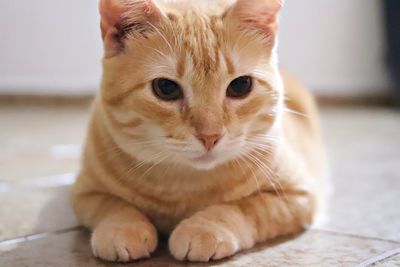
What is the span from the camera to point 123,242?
110 centimetres

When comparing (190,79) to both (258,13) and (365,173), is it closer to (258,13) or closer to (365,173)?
(258,13)

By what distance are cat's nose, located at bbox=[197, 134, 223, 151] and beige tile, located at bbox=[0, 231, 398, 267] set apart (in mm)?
224

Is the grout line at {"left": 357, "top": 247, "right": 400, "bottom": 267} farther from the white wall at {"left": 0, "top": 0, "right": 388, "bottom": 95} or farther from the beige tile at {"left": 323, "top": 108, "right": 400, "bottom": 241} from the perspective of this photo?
the white wall at {"left": 0, "top": 0, "right": 388, "bottom": 95}

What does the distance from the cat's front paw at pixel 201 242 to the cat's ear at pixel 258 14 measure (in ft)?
1.41

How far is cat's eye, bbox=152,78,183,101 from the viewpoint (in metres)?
1.13

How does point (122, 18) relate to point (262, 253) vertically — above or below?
above

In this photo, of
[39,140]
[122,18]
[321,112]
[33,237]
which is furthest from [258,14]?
[321,112]

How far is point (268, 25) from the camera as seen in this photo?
4.17 ft

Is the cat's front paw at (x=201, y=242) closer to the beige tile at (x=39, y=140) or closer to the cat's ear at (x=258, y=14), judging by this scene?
the cat's ear at (x=258, y=14)

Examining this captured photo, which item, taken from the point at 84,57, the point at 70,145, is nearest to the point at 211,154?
the point at 70,145

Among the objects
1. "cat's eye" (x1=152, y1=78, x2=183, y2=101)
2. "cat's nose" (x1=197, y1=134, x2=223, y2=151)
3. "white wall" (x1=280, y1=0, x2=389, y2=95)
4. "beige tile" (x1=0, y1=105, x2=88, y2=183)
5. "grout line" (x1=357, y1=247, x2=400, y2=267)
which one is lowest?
"beige tile" (x1=0, y1=105, x2=88, y2=183)

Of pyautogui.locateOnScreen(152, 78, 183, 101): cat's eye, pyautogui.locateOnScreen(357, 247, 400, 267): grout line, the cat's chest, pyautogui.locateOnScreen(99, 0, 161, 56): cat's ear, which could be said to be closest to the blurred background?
pyautogui.locateOnScreen(357, 247, 400, 267): grout line

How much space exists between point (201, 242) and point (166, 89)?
11.9 inches

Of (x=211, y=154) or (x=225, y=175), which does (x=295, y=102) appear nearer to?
(x=225, y=175)
